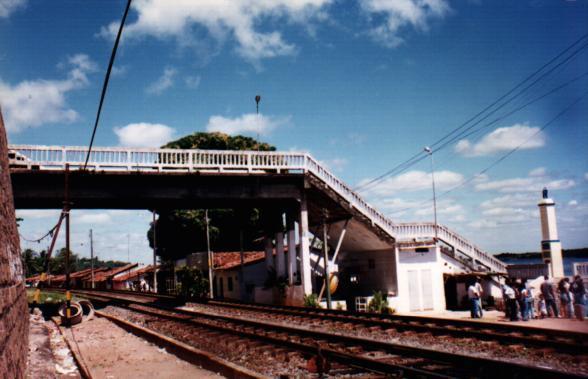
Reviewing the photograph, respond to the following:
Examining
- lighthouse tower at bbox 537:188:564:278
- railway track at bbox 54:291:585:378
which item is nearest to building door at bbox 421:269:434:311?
lighthouse tower at bbox 537:188:564:278

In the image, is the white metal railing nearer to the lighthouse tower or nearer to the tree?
the lighthouse tower

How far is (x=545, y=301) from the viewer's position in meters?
17.1

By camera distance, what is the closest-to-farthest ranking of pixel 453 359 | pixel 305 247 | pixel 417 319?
pixel 453 359
pixel 417 319
pixel 305 247

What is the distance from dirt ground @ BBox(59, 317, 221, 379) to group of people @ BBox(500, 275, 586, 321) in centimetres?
1223

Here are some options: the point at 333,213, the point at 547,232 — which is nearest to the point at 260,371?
the point at 547,232

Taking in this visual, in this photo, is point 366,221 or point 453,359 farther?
point 366,221

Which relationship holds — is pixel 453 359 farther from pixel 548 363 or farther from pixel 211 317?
pixel 211 317

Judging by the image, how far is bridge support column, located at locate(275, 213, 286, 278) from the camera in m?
28.9

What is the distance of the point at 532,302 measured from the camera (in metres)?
17.4

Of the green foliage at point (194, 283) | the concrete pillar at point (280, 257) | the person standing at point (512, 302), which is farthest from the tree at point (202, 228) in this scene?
the person standing at point (512, 302)

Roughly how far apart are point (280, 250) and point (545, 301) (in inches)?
621

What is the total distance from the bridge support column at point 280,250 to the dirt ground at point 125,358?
13.2 meters

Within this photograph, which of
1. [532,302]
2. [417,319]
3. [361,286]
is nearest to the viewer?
[417,319]

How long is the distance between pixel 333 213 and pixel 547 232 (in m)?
11.0
